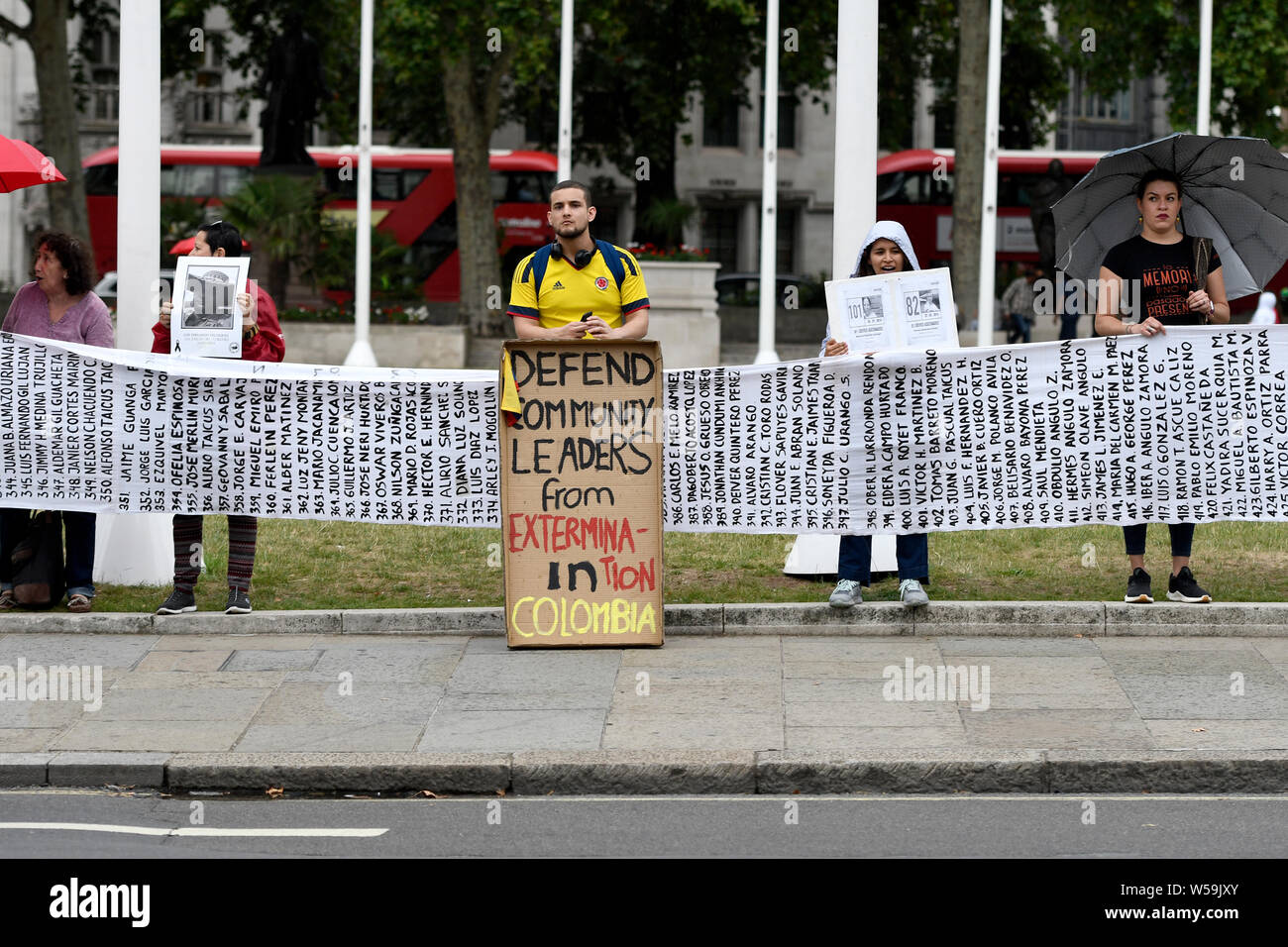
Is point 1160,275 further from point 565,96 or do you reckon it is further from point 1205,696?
point 565,96

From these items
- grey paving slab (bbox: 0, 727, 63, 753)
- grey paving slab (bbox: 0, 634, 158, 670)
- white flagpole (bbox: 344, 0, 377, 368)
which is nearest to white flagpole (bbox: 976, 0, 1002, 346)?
white flagpole (bbox: 344, 0, 377, 368)

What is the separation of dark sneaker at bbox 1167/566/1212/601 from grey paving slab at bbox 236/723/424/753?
417 cm

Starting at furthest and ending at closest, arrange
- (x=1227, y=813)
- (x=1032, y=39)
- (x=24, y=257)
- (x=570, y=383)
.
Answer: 1. (x=24, y=257)
2. (x=1032, y=39)
3. (x=570, y=383)
4. (x=1227, y=813)

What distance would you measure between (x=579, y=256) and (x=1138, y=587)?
3.30m

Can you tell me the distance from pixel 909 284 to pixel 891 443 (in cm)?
83

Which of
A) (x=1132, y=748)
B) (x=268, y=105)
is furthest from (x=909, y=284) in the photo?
(x=268, y=105)

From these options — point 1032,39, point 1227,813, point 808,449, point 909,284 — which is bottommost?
point 1227,813

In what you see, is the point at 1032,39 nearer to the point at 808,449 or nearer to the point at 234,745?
the point at 808,449

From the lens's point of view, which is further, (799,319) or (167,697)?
(799,319)

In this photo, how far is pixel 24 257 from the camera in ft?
164

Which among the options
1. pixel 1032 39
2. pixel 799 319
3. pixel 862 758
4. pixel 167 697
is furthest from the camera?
pixel 1032 39

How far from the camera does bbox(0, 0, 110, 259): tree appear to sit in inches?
1220

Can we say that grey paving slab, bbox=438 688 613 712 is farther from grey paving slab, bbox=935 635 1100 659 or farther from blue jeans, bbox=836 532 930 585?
blue jeans, bbox=836 532 930 585

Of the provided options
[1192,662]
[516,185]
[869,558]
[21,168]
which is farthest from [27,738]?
[516,185]
